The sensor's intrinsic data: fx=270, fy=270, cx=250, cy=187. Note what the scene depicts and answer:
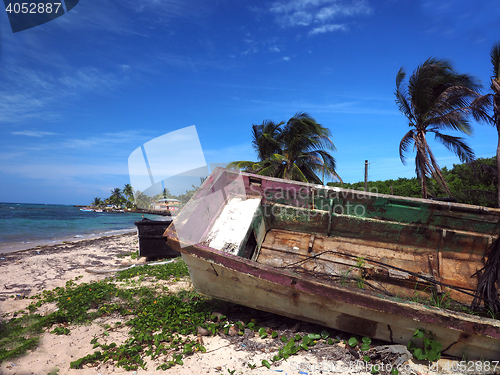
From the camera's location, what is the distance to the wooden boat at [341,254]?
286 centimetres

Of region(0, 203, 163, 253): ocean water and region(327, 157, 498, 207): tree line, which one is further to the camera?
region(0, 203, 163, 253): ocean water

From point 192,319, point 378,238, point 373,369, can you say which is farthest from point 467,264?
point 192,319

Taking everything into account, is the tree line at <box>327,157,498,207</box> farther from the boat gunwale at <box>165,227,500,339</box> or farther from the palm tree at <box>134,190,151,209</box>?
the palm tree at <box>134,190,151,209</box>

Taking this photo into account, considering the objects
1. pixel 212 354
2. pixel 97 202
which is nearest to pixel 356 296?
pixel 212 354

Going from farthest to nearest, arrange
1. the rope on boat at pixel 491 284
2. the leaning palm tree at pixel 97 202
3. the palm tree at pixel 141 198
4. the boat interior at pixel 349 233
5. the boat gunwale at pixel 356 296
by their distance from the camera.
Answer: the leaning palm tree at pixel 97 202 → the palm tree at pixel 141 198 → the boat interior at pixel 349 233 → the rope on boat at pixel 491 284 → the boat gunwale at pixel 356 296

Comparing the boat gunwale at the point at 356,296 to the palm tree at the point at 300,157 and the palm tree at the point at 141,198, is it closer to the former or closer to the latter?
the palm tree at the point at 141,198

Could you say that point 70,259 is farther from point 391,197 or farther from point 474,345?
point 474,345

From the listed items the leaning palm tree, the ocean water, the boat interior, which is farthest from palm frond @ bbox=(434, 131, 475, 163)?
the leaning palm tree

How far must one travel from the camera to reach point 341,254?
4.68 meters

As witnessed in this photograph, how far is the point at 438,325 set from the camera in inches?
108

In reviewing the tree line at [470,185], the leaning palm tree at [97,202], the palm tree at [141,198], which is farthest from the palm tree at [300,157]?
the leaning palm tree at [97,202]

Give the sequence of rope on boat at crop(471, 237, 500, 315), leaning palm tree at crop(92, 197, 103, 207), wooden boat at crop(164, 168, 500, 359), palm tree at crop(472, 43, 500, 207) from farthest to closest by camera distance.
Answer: leaning palm tree at crop(92, 197, 103, 207), palm tree at crop(472, 43, 500, 207), rope on boat at crop(471, 237, 500, 315), wooden boat at crop(164, 168, 500, 359)

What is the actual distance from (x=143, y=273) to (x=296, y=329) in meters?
4.25

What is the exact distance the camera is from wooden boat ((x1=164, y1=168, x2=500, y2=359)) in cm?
286
